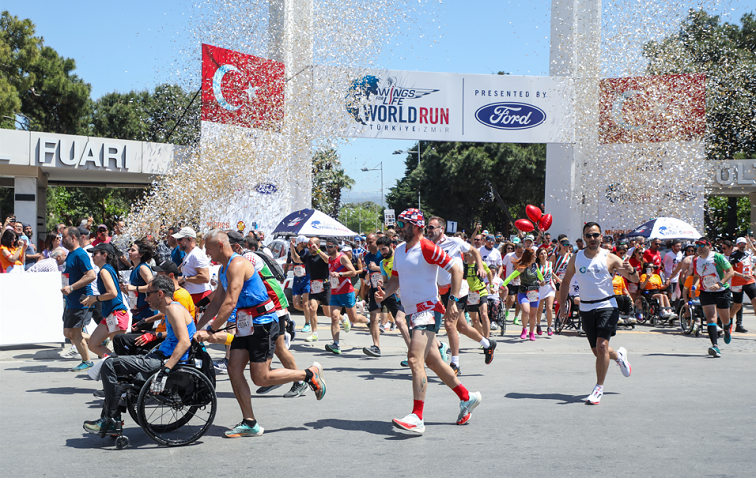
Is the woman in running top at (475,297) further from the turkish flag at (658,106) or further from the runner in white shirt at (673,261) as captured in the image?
the turkish flag at (658,106)

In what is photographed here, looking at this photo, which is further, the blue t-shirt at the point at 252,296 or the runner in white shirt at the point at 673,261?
the runner in white shirt at the point at 673,261

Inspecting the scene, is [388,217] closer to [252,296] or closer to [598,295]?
[598,295]

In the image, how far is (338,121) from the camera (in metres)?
23.4

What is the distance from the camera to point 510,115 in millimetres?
24828

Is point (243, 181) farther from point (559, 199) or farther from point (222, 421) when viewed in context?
point (222, 421)

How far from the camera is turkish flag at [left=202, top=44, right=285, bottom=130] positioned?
2134cm

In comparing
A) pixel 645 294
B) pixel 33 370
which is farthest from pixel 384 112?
pixel 33 370

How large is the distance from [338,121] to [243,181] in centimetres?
392

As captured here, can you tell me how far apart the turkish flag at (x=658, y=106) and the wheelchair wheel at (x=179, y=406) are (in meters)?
21.7

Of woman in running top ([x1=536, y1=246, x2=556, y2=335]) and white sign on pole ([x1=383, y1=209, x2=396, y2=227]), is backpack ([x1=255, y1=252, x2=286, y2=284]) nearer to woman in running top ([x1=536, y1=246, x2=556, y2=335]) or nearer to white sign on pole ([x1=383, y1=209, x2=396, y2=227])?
woman in running top ([x1=536, y1=246, x2=556, y2=335])

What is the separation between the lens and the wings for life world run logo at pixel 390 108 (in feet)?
77.7

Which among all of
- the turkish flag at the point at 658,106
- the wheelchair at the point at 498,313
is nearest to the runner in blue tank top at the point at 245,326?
the wheelchair at the point at 498,313

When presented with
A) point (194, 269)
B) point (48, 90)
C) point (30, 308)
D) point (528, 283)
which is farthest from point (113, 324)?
point (48, 90)

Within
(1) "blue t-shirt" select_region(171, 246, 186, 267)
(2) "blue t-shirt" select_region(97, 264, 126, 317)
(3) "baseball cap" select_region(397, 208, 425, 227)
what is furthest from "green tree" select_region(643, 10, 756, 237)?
(2) "blue t-shirt" select_region(97, 264, 126, 317)
